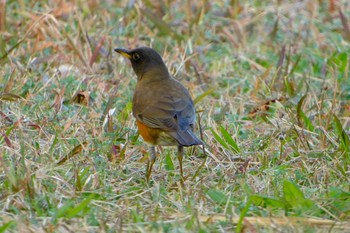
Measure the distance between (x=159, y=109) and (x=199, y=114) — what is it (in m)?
0.95

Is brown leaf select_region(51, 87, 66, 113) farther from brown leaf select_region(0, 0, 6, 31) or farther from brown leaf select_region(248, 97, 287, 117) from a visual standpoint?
brown leaf select_region(0, 0, 6, 31)

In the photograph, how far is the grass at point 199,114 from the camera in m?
4.79

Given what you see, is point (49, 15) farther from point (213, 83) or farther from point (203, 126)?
point (203, 126)

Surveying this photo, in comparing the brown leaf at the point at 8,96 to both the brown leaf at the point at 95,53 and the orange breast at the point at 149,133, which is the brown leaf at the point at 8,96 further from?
the brown leaf at the point at 95,53

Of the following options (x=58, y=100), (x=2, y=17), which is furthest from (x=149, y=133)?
(x=2, y=17)

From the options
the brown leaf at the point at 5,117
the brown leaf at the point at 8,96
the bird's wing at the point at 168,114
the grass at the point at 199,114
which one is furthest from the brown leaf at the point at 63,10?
the bird's wing at the point at 168,114

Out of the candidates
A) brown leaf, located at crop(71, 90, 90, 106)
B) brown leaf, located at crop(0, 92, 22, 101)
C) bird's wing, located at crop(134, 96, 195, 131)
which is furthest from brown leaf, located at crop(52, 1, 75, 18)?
bird's wing, located at crop(134, 96, 195, 131)

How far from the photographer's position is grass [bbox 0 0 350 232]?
4793mm

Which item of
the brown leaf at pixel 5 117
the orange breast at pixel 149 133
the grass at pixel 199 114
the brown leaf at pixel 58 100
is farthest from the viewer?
the brown leaf at pixel 58 100

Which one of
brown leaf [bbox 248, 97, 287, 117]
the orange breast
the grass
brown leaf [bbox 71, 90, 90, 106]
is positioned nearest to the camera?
the grass

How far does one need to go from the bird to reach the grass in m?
0.18

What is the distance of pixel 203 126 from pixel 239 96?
876 mm

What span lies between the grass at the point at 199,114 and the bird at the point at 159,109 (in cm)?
18

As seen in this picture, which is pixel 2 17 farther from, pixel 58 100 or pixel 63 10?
pixel 58 100
